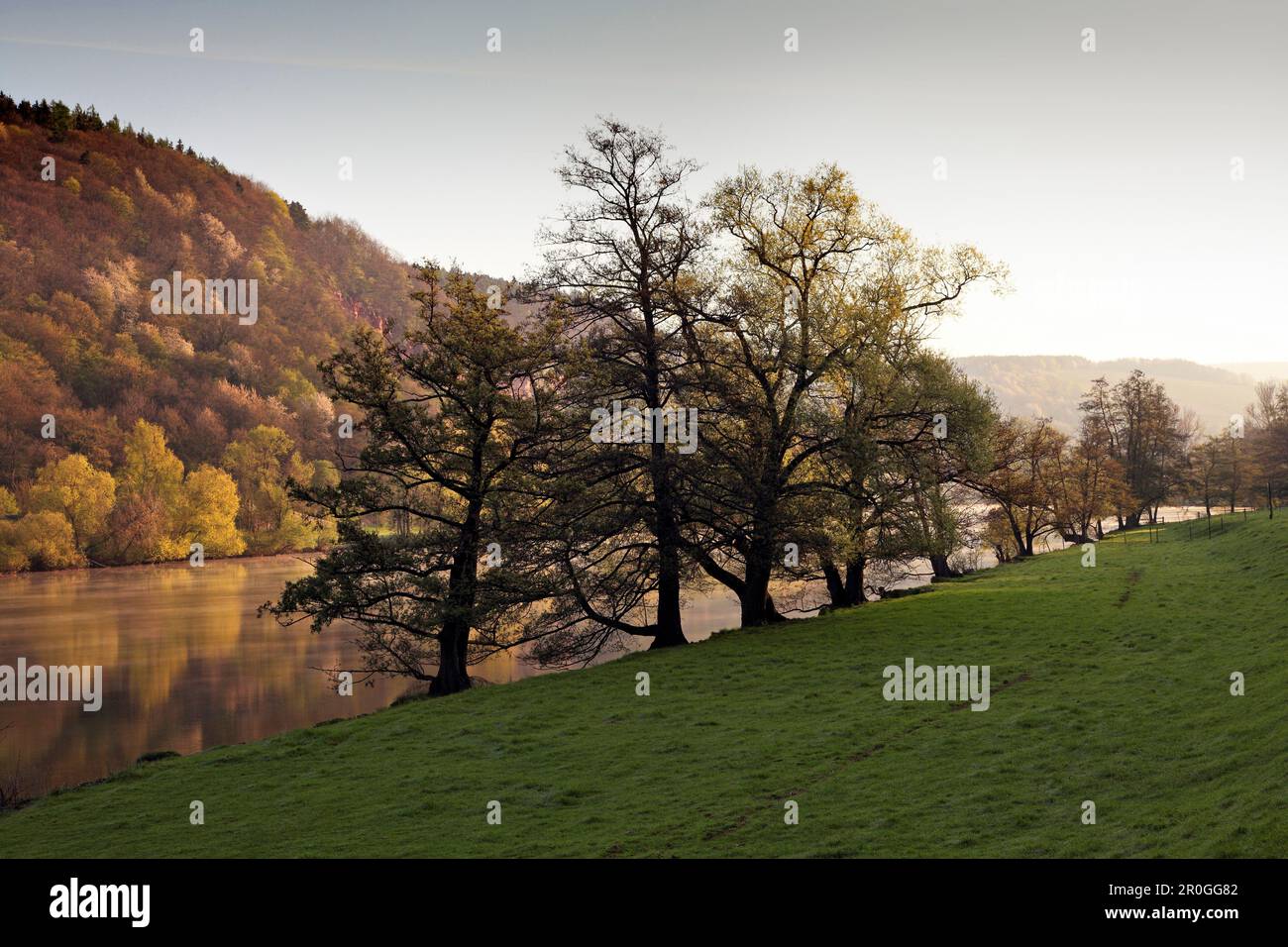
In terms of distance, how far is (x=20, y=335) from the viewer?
12519 centimetres

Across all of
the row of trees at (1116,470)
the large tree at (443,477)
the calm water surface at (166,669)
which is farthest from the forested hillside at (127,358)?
the row of trees at (1116,470)

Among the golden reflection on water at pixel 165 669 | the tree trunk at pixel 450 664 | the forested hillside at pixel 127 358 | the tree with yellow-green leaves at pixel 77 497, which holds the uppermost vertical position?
the forested hillside at pixel 127 358

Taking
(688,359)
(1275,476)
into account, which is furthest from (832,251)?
(1275,476)

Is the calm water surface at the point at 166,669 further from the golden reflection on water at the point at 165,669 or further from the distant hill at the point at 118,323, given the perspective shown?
the distant hill at the point at 118,323

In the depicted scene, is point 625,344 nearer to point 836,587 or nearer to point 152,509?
point 836,587

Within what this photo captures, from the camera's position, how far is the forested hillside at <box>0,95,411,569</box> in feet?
326

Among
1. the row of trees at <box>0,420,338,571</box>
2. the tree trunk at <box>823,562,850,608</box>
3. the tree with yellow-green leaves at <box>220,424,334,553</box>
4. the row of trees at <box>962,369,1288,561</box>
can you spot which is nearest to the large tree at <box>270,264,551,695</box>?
the tree trunk at <box>823,562,850,608</box>

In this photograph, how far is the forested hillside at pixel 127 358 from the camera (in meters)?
99.4

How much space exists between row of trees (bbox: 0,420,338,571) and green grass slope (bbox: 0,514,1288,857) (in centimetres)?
6013

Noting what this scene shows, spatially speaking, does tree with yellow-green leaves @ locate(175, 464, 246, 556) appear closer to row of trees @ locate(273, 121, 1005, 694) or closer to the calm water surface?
the calm water surface

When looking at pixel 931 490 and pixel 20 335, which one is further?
pixel 20 335

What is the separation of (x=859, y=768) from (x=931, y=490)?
21.1m

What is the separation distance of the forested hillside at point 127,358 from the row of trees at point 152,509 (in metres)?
0.23
